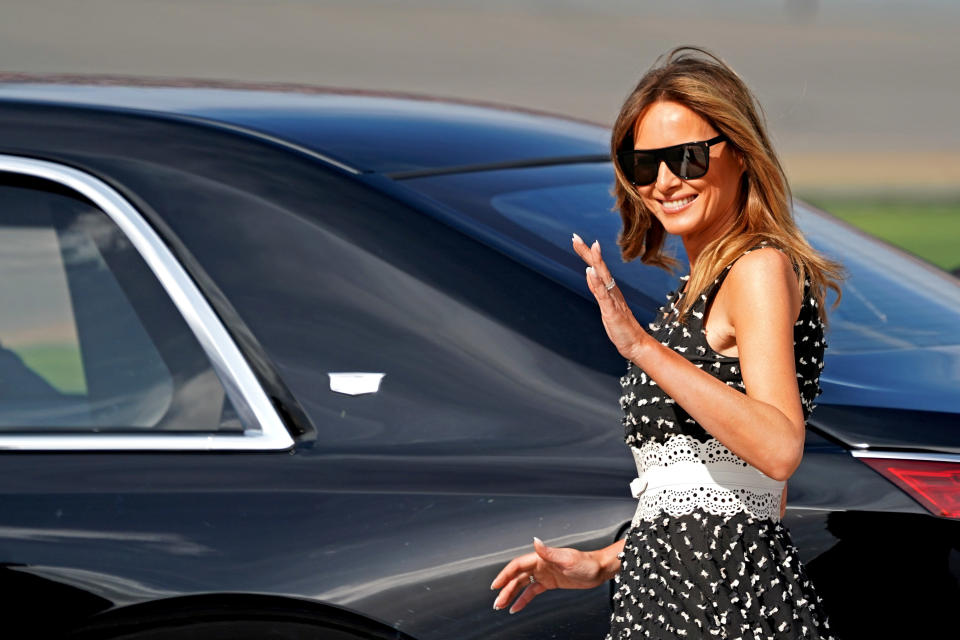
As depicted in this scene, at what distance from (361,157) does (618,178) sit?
567 mm

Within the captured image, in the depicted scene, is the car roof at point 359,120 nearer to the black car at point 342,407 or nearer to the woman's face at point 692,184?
the black car at point 342,407

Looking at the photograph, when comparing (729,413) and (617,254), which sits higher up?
(617,254)

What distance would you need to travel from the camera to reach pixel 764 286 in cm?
194

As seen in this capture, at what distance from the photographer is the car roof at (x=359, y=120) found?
266cm

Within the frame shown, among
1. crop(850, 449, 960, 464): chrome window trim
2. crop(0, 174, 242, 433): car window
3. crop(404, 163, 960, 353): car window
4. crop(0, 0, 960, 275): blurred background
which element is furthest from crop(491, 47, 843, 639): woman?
crop(0, 0, 960, 275): blurred background

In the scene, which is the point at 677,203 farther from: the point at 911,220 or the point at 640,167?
the point at 911,220

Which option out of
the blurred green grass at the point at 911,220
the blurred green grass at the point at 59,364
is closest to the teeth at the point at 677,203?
the blurred green grass at the point at 59,364

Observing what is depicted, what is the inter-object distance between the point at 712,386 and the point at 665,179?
380 millimetres

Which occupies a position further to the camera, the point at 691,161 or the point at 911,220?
the point at 911,220

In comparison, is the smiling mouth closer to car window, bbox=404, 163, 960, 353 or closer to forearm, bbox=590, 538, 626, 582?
car window, bbox=404, 163, 960, 353

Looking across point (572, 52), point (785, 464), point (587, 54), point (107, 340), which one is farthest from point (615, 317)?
point (572, 52)

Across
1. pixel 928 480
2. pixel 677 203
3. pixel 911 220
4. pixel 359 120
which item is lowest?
pixel 911 220

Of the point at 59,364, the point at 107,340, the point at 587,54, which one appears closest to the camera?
the point at 107,340

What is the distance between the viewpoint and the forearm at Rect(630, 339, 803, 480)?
6.14 ft
